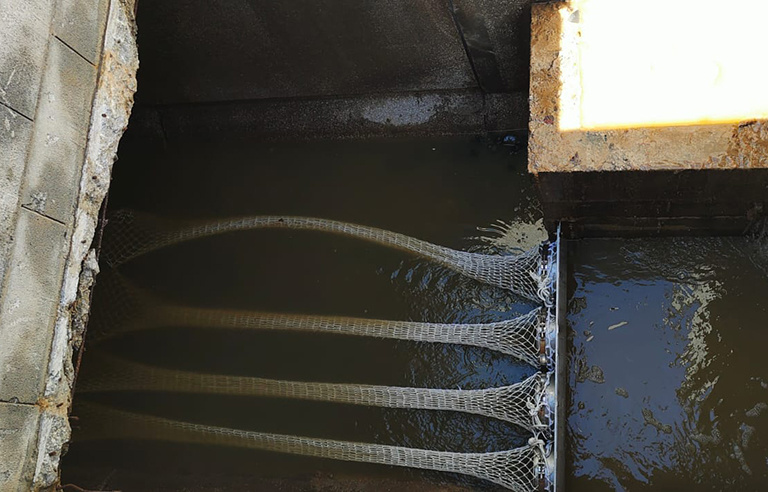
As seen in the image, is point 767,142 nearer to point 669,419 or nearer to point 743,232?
point 743,232

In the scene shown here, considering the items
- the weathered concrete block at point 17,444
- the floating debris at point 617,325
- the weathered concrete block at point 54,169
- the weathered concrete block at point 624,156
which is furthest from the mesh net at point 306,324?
the weathered concrete block at point 17,444

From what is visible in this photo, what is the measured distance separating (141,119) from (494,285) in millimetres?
3567

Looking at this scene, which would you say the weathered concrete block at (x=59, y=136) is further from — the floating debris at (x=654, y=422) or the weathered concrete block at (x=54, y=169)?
the floating debris at (x=654, y=422)

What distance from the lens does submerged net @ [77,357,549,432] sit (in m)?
4.83

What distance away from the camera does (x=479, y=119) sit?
5.70 m

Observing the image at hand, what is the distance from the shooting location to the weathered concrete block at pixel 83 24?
11.0ft

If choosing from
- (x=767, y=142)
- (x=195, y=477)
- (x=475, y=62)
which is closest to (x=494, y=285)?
(x=475, y=62)

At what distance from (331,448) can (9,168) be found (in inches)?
124

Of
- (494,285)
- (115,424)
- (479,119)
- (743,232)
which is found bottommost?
(115,424)

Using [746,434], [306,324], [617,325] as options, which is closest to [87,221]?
[306,324]

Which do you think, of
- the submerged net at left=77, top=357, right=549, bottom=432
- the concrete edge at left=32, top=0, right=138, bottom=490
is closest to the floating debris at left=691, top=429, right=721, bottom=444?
the submerged net at left=77, top=357, right=549, bottom=432

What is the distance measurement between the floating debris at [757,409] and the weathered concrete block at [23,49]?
4479 millimetres

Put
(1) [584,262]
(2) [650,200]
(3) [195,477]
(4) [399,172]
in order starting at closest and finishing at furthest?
(2) [650,200]
(1) [584,262]
(3) [195,477]
(4) [399,172]

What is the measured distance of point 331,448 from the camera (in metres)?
5.27
